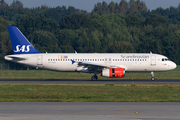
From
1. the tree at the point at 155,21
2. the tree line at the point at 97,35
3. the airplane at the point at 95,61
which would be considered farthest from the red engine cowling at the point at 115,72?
the tree at the point at 155,21

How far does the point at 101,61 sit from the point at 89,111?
28.3 metres

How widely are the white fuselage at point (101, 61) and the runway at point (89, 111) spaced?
82.7ft

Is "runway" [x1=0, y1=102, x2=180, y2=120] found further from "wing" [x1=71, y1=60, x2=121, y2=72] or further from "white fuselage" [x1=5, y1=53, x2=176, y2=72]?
"white fuselage" [x1=5, y1=53, x2=176, y2=72]

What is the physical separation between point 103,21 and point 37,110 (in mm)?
126533

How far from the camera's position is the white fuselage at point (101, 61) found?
46.9m

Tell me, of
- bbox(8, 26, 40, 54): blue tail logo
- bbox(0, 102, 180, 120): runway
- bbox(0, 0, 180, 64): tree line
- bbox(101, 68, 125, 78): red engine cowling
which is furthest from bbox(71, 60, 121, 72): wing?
bbox(0, 0, 180, 64): tree line

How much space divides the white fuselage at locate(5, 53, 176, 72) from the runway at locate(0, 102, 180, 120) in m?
25.2

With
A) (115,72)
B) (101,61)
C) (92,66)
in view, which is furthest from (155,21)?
(115,72)

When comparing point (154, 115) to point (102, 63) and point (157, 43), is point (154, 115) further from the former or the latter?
point (157, 43)

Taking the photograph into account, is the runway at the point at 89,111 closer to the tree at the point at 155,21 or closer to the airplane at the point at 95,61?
the airplane at the point at 95,61

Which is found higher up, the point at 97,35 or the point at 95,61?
the point at 97,35

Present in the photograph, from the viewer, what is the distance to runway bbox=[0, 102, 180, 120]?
679 inches

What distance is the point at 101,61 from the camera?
155 feet

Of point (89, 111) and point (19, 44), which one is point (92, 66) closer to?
point (19, 44)
